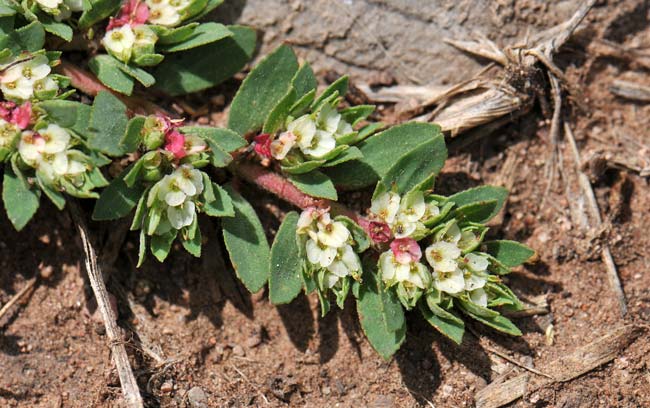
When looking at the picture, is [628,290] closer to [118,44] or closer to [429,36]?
[429,36]

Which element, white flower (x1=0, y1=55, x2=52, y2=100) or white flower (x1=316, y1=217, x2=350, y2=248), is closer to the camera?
white flower (x1=0, y1=55, x2=52, y2=100)

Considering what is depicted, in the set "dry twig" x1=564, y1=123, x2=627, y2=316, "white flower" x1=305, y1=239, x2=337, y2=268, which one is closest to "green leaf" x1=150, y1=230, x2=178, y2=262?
"white flower" x1=305, y1=239, x2=337, y2=268

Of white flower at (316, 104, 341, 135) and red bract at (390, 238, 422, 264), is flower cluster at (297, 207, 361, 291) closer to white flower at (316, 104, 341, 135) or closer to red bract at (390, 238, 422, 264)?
red bract at (390, 238, 422, 264)


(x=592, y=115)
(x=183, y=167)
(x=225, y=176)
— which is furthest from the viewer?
(x=592, y=115)

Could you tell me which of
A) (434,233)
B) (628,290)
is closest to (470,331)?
(434,233)

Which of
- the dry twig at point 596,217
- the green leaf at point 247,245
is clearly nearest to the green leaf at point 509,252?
the dry twig at point 596,217

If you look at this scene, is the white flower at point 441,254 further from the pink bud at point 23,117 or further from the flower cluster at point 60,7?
the flower cluster at point 60,7
